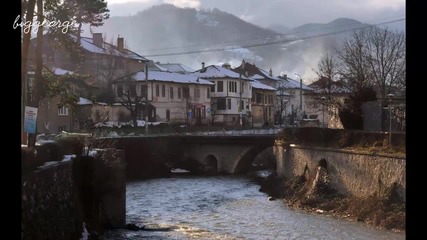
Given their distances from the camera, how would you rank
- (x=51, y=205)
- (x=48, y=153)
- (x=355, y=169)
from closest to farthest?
1. (x=51, y=205)
2. (x=48, y=153)
3. (x=355, y=169)

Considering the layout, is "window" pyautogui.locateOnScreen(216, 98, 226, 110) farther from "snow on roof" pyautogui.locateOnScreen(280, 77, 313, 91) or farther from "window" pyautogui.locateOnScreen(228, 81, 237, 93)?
"snow on roof" pyautogui.locateOnScreen(280, 77, 313, 91)

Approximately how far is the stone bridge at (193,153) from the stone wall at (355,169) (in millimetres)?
12916

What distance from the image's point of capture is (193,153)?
48125 mm

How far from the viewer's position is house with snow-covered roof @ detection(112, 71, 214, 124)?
5143cm

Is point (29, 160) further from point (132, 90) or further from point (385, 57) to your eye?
point (132, 90)

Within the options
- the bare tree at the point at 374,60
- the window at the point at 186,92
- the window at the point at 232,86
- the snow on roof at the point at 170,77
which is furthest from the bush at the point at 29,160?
the window at the point at 232,86

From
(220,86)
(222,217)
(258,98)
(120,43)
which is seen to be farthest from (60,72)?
(258,98)

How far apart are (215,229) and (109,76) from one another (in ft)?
93.2

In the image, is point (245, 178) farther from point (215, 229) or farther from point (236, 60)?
point (236, 60)

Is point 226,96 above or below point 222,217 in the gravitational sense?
above

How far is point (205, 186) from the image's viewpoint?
3538 cm

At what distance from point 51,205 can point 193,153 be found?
36635 mm

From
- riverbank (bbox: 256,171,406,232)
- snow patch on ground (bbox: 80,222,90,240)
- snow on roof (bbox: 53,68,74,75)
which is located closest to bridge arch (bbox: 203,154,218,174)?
riverbank (bbox: 256,171,406,232)
